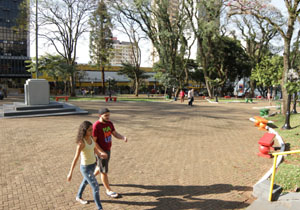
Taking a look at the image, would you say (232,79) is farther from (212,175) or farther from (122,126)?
(212,175)

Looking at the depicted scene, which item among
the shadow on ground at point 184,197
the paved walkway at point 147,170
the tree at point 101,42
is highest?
the tree at point 101,42

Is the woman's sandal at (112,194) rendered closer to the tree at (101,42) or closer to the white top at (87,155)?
the white top at (87,155)

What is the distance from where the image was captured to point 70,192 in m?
4.62

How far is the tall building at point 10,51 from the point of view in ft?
207

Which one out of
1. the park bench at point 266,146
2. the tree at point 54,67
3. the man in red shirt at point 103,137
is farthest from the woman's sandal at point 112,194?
the tree at point 54,67

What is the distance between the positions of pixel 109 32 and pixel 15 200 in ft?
126

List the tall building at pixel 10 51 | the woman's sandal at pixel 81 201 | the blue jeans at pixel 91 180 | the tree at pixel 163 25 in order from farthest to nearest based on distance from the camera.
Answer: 1. the tall building at pixel 10 51
2. the tree at pixel 163 25
3. the woman's sandal at pixel 81 201
4. the blue jeans at pixel 91 180

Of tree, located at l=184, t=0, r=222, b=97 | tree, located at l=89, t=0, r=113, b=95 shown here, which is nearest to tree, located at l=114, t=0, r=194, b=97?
tree, located at l=184, t=0, r=222, b=97

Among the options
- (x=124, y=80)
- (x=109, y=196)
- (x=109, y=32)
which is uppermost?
(x=109, y=32)

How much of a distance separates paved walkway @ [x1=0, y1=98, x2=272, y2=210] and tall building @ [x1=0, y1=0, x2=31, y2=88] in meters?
62.7

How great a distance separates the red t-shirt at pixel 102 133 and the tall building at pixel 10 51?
68.2 m

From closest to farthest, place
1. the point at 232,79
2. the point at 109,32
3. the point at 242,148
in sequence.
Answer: the point at 242,148 < the point at 109,32 < the point at 232,79

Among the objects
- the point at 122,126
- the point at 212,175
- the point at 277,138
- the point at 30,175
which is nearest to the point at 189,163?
the point at 212,175

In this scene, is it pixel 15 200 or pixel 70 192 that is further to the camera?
pixel 70 192
